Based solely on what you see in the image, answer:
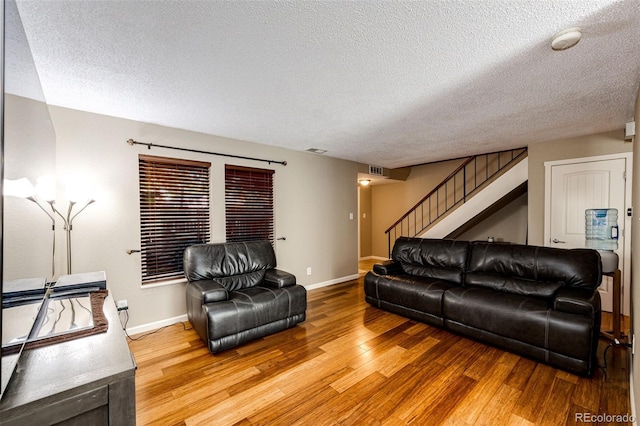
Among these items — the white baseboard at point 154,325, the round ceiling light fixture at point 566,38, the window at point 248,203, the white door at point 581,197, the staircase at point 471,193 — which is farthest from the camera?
the staircase at point 471,193

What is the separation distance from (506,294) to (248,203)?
352cm

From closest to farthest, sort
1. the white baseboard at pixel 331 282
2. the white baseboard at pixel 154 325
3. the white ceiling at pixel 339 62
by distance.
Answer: the white ceiling at pixel 339 62, the white baseboard at pixel 154 325, the white baseboard at pixel 331 282

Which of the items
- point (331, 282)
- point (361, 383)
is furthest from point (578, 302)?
point (331, 282)

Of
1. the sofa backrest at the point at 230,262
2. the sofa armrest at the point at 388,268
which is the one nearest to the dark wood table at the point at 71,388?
the sofa backrest at the point at 230,262

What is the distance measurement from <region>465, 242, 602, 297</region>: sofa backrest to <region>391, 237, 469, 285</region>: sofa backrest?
13cm

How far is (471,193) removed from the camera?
5.11 meters

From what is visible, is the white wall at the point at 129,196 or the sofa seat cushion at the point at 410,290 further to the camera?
the sofa seat cushion at the point at 410,290

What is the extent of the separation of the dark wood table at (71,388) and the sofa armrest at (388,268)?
11.0 feet

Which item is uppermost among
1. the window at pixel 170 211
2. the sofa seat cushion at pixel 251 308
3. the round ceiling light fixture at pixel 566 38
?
the round ceiling light fixture at pixel 566 38

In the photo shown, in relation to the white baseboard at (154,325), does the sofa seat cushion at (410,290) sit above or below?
above

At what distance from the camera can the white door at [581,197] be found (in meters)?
3.58

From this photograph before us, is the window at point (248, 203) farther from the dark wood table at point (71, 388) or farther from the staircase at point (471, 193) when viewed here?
the dark wood table at point (71, 388)

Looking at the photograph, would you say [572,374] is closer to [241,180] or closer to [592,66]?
[592,66]
